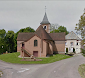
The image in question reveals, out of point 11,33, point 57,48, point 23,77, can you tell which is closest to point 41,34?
point 57,48

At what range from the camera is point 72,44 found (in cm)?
4356

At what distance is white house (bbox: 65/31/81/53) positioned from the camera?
43.2 meters

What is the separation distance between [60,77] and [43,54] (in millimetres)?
17472

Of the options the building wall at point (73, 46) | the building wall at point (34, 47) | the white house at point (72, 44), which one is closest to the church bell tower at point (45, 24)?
the white house at point (72, 44)

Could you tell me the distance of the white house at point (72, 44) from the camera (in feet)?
142

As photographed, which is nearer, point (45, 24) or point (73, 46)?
point (73, 46)

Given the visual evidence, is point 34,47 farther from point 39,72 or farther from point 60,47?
point 39,72

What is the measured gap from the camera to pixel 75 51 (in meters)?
43.4

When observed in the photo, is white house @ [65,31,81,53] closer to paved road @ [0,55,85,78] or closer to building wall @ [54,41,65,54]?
building wall @ [54,41,65,54]

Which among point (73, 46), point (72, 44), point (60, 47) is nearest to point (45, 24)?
point (60, 47)

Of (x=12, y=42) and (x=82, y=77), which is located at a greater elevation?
(x=12, y=42)

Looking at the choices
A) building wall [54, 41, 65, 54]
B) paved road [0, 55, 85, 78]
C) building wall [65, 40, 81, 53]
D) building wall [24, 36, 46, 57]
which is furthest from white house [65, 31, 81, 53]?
paved road [0, 55, 85, 78]

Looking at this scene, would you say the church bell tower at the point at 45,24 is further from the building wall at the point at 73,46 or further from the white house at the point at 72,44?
the building wall at the point at 73,46

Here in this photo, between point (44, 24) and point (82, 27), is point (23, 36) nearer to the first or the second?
point (44, 24)
